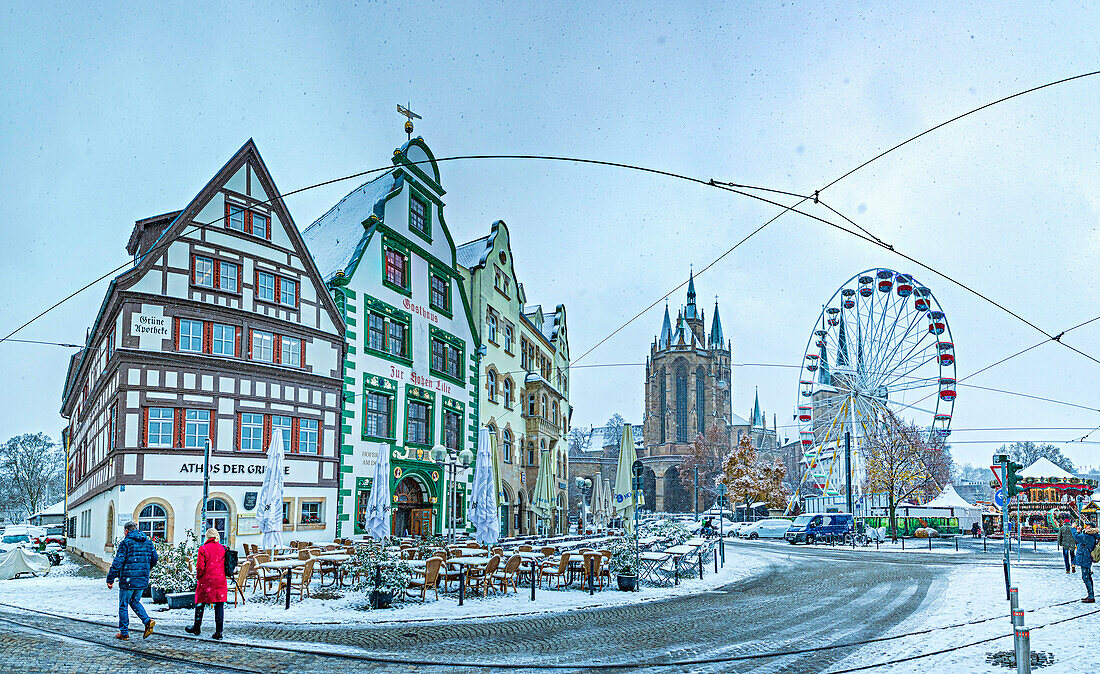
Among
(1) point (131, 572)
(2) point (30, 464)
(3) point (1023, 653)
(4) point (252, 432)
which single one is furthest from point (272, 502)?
(2) point (30, 464)

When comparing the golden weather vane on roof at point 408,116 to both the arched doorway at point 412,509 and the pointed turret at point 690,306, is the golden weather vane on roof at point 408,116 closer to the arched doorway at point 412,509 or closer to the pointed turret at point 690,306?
the arched doorway at point 412,509

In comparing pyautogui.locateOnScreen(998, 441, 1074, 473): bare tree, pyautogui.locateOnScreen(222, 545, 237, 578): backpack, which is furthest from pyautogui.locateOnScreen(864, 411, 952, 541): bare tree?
pyautogui.locateOnScreen(998, 441, 1074, 473): bare tree

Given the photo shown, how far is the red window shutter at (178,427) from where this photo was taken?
24.1m

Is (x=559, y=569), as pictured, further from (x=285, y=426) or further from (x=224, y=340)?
(x=224, y=340)

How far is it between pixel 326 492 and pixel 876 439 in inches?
1667

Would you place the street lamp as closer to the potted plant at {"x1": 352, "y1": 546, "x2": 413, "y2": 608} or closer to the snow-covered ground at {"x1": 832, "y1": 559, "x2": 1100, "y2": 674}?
the potted plant at {"x1": 352, "y1": 546, "x2": 413, "y2": 608}

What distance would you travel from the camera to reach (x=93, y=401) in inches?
1218

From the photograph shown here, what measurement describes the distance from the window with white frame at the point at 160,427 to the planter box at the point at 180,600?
354 inches

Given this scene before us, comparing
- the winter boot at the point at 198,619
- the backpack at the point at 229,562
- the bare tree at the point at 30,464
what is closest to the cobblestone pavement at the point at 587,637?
the winter boot at the point at 198,619

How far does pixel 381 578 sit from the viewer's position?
53.0 ft

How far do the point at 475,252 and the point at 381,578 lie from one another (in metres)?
25.9

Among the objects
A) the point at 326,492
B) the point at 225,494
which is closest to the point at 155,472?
the point at 225,494

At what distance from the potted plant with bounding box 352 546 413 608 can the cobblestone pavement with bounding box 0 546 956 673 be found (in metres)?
2.10

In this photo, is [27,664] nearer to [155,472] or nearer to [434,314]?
[155,472]
